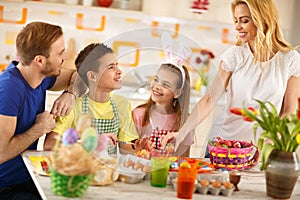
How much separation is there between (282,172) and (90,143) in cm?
68

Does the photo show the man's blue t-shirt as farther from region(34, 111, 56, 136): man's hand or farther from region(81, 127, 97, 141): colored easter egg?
region(81, 127, 97, 141): colored easter egg

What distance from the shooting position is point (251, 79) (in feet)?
9.73

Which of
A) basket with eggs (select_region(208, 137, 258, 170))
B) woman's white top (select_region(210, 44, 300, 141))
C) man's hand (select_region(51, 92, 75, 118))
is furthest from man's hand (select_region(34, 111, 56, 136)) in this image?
woman's white top (select_region(210, 44, 300, 141))

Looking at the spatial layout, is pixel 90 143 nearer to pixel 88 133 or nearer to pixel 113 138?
pixel 88 133

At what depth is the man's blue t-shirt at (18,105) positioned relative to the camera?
2.49 m

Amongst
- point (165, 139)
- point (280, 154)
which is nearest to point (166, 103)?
point (165, 139)

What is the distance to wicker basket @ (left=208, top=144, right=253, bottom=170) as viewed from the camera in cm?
241

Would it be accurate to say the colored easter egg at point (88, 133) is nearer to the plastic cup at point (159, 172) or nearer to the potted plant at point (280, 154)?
the plastic cup at point (159, 172)

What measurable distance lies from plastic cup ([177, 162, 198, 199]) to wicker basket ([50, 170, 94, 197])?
1.04 feet

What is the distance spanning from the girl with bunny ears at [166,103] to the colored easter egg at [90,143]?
1.16ft

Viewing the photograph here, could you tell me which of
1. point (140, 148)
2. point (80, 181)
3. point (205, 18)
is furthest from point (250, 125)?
point (205, 18)

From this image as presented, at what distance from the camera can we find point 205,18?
499 centimetres

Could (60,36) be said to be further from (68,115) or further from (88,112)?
(88,112)

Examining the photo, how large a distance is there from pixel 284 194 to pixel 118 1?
318 cm
